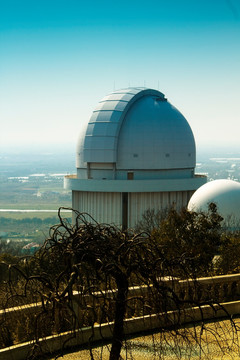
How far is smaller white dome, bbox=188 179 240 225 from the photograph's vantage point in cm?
3856

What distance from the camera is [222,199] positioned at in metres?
38.9

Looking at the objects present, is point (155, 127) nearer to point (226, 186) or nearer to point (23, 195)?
point (226, 186)

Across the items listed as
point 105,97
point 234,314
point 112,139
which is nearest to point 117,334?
point 234,314

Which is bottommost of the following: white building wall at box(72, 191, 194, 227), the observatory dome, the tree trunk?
white building wall at box(72, 191, 194, 227)

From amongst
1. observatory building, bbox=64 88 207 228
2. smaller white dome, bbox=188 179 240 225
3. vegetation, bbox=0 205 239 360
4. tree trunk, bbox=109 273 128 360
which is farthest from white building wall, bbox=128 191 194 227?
tree trunk, bbox=109 273 128 360

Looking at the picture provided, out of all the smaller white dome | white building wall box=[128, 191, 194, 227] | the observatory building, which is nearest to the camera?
the smaller white dome

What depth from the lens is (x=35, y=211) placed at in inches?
7037

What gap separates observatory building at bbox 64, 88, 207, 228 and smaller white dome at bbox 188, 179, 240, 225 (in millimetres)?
7850

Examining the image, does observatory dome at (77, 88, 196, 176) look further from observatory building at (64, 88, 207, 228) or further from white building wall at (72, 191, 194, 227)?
white building wall at (72, 191, 194, 227)

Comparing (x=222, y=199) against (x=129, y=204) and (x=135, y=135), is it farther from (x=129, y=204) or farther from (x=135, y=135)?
(x=135, y=135)

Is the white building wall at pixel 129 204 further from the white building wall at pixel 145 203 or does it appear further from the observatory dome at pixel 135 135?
the observatory dome at pixel 135 135

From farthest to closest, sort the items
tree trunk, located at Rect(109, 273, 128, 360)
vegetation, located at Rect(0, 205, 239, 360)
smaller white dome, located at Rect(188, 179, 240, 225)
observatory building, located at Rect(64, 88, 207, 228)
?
observatory building, located at Rect(64, 88, 207, 228) → smaller white dome, located at Rect(188, 179, 240, 225) → tree trunk, located at Rect(109, 273, 128, 360) → vegetation, located at Rect(0, 205, 239, 360)

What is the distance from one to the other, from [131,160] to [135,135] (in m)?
1.96

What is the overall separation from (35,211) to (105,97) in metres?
131
